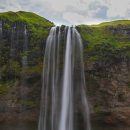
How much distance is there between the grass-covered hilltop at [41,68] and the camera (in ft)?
80.7

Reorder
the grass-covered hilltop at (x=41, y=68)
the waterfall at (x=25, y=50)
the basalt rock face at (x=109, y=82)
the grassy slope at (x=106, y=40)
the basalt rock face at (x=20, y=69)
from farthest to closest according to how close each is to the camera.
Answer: the waterfall at (x=25, y=50)
the basalt rock face at (x=20, y=69)
the grassy slope at (x=106, y=40)
the grass-covered hilltop at (x=41, y=68)
the basalt rock face at (x=109, y=82)

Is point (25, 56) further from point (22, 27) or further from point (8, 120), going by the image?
point (8, 120)

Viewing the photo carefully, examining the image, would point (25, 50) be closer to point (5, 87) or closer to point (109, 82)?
point (5, 87)

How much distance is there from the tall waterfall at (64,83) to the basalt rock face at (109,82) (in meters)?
0.57

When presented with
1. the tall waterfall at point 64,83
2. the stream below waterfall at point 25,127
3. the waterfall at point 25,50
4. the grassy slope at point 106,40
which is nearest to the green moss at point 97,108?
the tall waterfall at point 64,83

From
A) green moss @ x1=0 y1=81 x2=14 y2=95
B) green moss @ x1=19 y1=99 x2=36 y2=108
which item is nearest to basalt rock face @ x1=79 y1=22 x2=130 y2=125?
green moss @ x1=19 y1=99 x2=36 y2=108

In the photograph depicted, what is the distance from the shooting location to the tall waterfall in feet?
79.2

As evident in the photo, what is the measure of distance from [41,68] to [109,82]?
444cm

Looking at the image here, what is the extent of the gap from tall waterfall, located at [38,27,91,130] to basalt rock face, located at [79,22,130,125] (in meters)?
0.57

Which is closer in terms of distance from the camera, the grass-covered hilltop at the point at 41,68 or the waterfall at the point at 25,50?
the grass-covered hilltop at the point at 41,68

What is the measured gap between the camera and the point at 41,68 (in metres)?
25.1

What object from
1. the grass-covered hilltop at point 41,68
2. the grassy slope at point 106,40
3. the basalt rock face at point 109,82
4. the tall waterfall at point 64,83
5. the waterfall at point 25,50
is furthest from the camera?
the waterfall at point 25,50

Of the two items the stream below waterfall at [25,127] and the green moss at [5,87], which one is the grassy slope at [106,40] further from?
the green moss at [5,87]

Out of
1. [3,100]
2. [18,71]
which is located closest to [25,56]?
[18,71]
